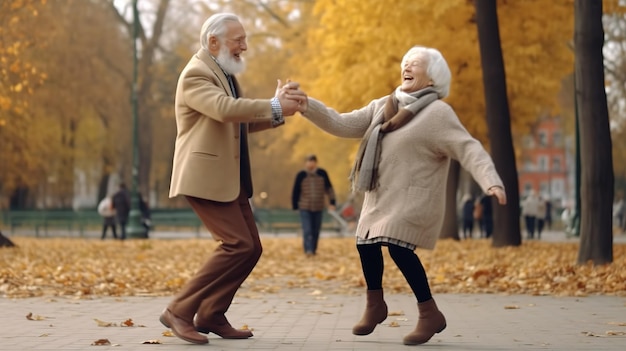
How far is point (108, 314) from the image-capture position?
33.8ft

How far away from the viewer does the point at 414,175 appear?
7.73 m

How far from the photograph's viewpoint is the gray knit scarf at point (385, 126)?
25.4 ft

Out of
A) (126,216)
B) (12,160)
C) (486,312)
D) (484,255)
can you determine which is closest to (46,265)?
(484,255)

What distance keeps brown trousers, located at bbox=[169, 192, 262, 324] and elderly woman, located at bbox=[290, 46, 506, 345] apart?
77cm

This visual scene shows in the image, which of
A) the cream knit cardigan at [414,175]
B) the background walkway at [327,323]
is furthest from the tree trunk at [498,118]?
the cream knit cardigan at [414,175]

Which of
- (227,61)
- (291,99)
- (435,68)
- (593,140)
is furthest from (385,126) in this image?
(593,140)

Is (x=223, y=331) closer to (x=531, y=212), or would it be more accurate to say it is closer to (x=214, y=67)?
(x=214, y=67)

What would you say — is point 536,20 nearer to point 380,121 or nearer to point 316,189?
point 316,189

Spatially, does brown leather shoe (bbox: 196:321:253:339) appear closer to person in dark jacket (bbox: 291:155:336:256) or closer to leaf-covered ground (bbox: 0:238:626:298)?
leaf-covered ground (bbox: 0:238:626:298)

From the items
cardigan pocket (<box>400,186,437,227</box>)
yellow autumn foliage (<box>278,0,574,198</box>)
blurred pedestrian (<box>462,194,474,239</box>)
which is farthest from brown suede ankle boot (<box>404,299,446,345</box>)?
blurred pedestrian (<box>462,194,474,239</box>)

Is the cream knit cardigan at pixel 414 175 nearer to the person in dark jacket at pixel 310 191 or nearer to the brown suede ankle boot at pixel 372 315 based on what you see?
the brown suede ankle boot at pixel 372 315

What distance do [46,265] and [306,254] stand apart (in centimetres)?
576

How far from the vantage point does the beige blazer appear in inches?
293

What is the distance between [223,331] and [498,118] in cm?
1602
